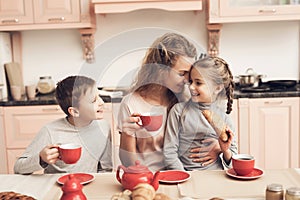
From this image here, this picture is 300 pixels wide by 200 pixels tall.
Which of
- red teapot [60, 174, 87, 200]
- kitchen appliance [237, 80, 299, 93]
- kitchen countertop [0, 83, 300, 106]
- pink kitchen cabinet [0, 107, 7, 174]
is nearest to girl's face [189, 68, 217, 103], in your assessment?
red teapot [60, 174, 87, 200]

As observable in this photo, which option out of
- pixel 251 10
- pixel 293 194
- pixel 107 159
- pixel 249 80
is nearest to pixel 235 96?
pixel 249 80

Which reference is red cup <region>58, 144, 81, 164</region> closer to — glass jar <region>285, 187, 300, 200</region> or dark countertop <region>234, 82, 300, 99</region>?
glass jar <region>285, 187, 300, 200</region>

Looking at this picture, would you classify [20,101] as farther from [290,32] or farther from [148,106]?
[290,32]

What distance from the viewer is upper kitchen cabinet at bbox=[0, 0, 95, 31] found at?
127 inches

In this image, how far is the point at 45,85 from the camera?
3.44 meters

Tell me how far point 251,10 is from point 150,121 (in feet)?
5.88

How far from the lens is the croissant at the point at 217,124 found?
183cm

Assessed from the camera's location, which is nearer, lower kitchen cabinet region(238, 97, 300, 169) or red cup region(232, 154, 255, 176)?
red cup region(232, 154, 255, 176)

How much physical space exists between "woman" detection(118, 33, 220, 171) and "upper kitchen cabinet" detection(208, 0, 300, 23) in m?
1.27

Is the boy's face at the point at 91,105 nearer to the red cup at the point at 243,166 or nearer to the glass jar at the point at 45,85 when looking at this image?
the red cup at the point at 243,166

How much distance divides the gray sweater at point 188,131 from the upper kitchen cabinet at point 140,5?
1349mm

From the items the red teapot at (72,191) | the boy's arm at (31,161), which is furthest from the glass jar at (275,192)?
the boy's arm at (31,161)

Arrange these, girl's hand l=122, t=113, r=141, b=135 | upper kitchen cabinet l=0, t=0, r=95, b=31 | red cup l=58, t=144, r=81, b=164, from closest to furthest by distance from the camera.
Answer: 1. red cup l=58, t=144, r=81, b=164
2. girl's hand l=122, t=113, r=141, b=135
3. upper kitchen cabinet l=0, t=0, r=95, b=31

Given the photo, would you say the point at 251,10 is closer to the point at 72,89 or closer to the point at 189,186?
the point at 72,89
